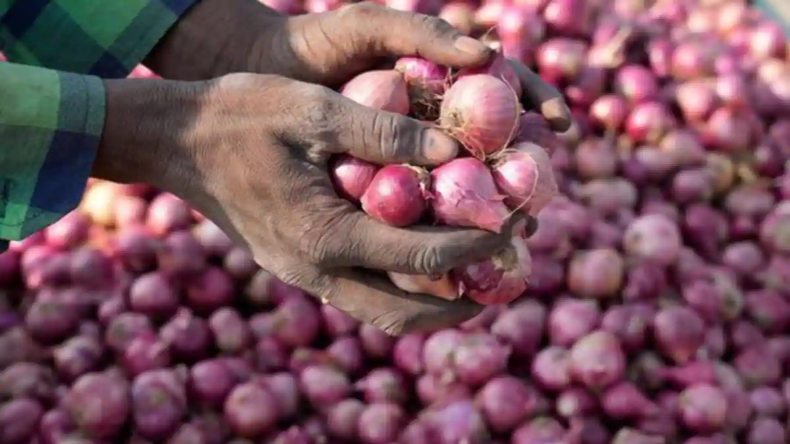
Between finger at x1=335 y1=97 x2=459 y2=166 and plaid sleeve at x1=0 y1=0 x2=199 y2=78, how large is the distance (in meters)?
0.48

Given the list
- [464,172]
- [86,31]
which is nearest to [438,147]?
[464,172]

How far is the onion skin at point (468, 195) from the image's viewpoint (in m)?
0.95

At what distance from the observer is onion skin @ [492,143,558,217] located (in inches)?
38.8

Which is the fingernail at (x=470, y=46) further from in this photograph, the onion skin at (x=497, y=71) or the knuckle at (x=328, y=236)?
the knuckle at (x=328, y=236)

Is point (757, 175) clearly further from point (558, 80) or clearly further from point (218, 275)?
point (218, 275)

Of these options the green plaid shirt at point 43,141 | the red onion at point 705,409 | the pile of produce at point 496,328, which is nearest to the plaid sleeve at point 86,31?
the green plaid shirt at point 43,141

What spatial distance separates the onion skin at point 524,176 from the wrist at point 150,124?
0.34 meters

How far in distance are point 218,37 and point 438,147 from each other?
51cm

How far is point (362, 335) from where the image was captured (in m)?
1.57

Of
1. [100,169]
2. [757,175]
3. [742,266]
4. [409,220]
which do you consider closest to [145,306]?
[100,169]

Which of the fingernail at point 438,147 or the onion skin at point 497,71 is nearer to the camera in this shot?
the fingernail at point 438,147

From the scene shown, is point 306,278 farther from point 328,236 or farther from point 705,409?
point 705,409

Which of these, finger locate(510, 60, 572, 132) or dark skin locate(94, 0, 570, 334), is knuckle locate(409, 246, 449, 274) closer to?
dark skin locate(94, 0, 570, 334)

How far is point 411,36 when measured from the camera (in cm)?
107
